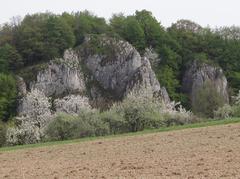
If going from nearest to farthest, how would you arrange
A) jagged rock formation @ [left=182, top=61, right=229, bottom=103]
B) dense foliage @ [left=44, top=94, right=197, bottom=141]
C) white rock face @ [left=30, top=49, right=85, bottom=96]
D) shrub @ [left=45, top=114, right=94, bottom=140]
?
shrub @ [left=45, top=114, right=94, bottom=140], dense foliage @ [left=44, top=94, right=197, bottom=141], white rock face @ [left=30, top=49, right=85, bottom=96], jagged rock formation @ [left=182, top=61, right=229, bottom=103]

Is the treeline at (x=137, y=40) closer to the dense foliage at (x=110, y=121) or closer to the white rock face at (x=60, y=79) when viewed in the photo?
the white rock face at (x=60, y=79)

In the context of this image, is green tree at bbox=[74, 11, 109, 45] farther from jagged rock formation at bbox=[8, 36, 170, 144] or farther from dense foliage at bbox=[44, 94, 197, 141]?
dense foliage at bbox=[44, 94, 197, 141]

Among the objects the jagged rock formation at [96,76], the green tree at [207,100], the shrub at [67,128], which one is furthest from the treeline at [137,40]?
the shrub at [67,128]

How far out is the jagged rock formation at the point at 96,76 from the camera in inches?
4301

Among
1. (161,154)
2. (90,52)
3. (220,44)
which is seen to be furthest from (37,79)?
(161,154)

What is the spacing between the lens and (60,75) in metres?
113

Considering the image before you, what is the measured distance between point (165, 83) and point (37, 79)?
28147mm

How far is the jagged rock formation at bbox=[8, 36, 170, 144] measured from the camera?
358 feet

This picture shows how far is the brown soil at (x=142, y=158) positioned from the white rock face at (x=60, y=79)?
75.2m

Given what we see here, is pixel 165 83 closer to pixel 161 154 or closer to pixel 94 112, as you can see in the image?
pixel 94 112

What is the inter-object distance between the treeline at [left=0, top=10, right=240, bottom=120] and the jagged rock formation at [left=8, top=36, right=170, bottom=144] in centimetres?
605

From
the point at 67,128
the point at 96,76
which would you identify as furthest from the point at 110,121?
the point at 96,76

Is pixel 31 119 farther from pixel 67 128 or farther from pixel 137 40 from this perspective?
pixel 137 40

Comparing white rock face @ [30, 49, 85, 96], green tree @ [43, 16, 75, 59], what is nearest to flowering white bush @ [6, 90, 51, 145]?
white rock face @ [30, 49, 85, 96]
